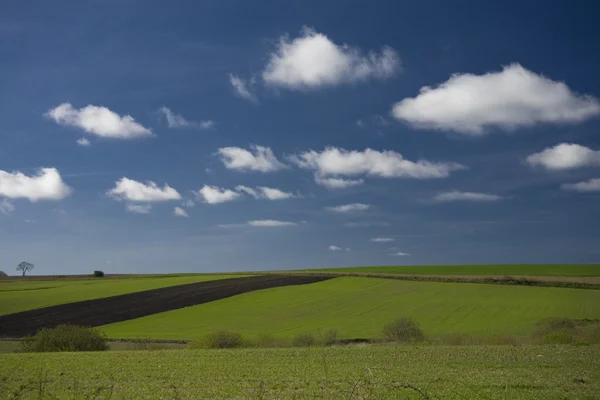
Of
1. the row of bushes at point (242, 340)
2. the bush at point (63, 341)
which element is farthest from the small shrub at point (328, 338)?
the bush at point (63, 341)

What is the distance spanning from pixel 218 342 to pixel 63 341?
10410mm

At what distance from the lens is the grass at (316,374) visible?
47.3 ft

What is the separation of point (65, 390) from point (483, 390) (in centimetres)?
1290

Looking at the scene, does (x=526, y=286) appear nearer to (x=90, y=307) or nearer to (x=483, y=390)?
(x=90, y=307)

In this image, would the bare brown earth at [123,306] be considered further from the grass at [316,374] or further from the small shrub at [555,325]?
the small shrub at [555,325]

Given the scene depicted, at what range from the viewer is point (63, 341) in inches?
1353

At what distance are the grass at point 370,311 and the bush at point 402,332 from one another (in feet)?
8.82

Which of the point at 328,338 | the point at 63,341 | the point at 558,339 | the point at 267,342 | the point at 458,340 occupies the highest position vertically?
the point at 558,339

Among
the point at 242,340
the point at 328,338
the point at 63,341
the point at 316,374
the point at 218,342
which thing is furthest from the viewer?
the point at 328,338

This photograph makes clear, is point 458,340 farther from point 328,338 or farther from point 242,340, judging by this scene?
point 242,340

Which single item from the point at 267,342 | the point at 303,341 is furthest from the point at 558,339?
the point at 267,342

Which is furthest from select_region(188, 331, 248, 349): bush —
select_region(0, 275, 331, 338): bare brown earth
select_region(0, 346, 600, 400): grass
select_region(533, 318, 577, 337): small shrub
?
select_region(0, 275, 331, 338): bare brown earth

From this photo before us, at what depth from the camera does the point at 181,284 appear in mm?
92250

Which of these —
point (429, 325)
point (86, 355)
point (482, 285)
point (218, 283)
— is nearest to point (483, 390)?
point (86, 355)
